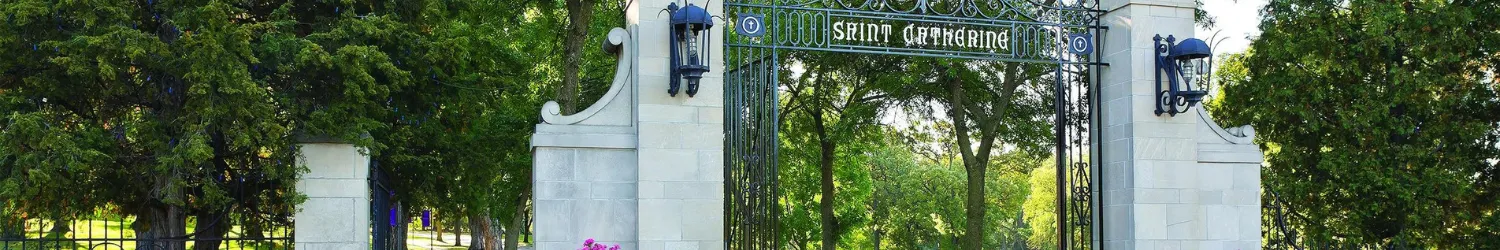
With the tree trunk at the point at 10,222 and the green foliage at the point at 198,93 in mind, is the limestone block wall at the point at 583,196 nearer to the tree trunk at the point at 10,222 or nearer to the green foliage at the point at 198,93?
the green foliage at the point at 198,93

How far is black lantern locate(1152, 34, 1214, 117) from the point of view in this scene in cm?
1058

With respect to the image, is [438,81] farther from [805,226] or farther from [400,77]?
[805,226]

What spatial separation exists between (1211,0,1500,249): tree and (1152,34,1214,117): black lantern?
20.7 ft

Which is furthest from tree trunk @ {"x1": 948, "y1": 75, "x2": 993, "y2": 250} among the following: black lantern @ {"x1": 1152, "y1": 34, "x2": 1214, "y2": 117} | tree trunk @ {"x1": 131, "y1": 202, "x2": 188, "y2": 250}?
tree trunk @ {"x1": 131, "y1": 202, "x2": 188, "y2": 250}

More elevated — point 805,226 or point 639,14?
point 639,14

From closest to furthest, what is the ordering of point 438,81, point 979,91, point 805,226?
point 438,81 → point 979,91 → point 805,226

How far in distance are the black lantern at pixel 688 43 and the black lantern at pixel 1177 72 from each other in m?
3.56

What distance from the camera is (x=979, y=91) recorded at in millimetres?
20234

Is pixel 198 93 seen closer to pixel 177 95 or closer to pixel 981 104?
pixel 177 95

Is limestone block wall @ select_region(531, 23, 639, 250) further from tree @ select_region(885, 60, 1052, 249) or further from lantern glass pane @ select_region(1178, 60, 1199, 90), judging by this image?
tree @ select_region(885, 60, 1052, 249)

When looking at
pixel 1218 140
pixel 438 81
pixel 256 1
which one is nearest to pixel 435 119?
pixel 438 81

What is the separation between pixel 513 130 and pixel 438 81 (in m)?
4.77

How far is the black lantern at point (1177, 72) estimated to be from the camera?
10.6 m

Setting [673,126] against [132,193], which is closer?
[673,126]
